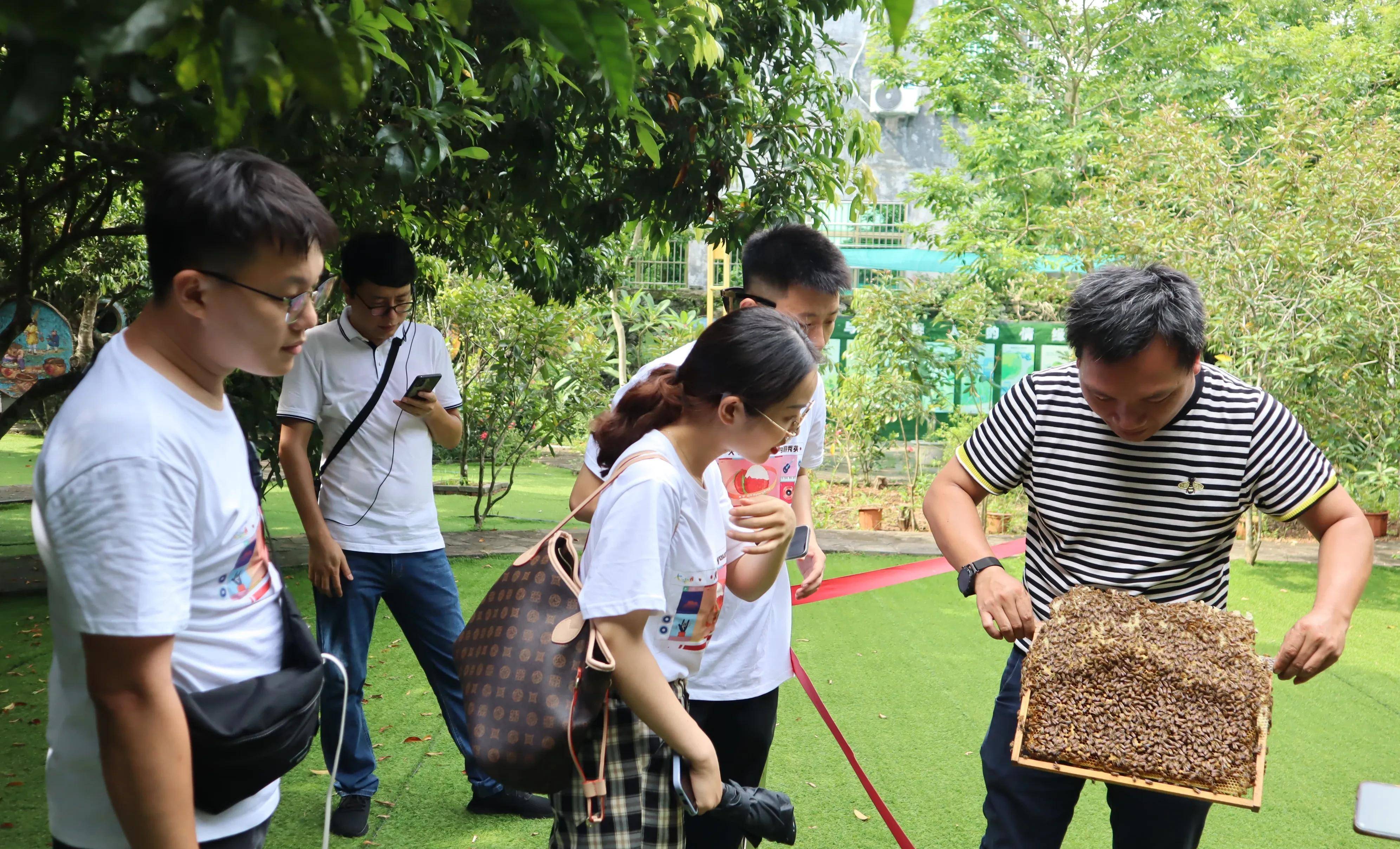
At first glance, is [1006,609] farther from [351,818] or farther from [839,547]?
[839,547]

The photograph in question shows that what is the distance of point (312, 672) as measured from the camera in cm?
158

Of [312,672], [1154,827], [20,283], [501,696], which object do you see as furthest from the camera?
[20,283]

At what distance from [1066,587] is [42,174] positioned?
185 inches

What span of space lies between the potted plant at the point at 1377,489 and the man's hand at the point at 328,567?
18.2ft

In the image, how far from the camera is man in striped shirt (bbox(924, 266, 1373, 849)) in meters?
2.02

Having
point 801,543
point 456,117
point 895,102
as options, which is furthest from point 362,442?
point 895,102

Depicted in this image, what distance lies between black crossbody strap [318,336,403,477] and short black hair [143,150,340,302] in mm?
1689

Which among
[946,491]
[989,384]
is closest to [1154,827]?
[946,491]

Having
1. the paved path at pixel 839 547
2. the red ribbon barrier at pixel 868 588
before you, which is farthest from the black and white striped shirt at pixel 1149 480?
the paved path at pixel 839 547

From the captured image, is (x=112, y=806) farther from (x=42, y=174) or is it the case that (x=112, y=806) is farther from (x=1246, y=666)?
(x=42, y=174)

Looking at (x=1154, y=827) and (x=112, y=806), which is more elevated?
(x=112, y=806)

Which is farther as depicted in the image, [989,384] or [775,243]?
[989,384]

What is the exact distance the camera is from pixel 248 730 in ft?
4.69

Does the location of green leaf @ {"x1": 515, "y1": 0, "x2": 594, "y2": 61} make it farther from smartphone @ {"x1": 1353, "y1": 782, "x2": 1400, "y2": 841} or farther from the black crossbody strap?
the black crossbody strap
